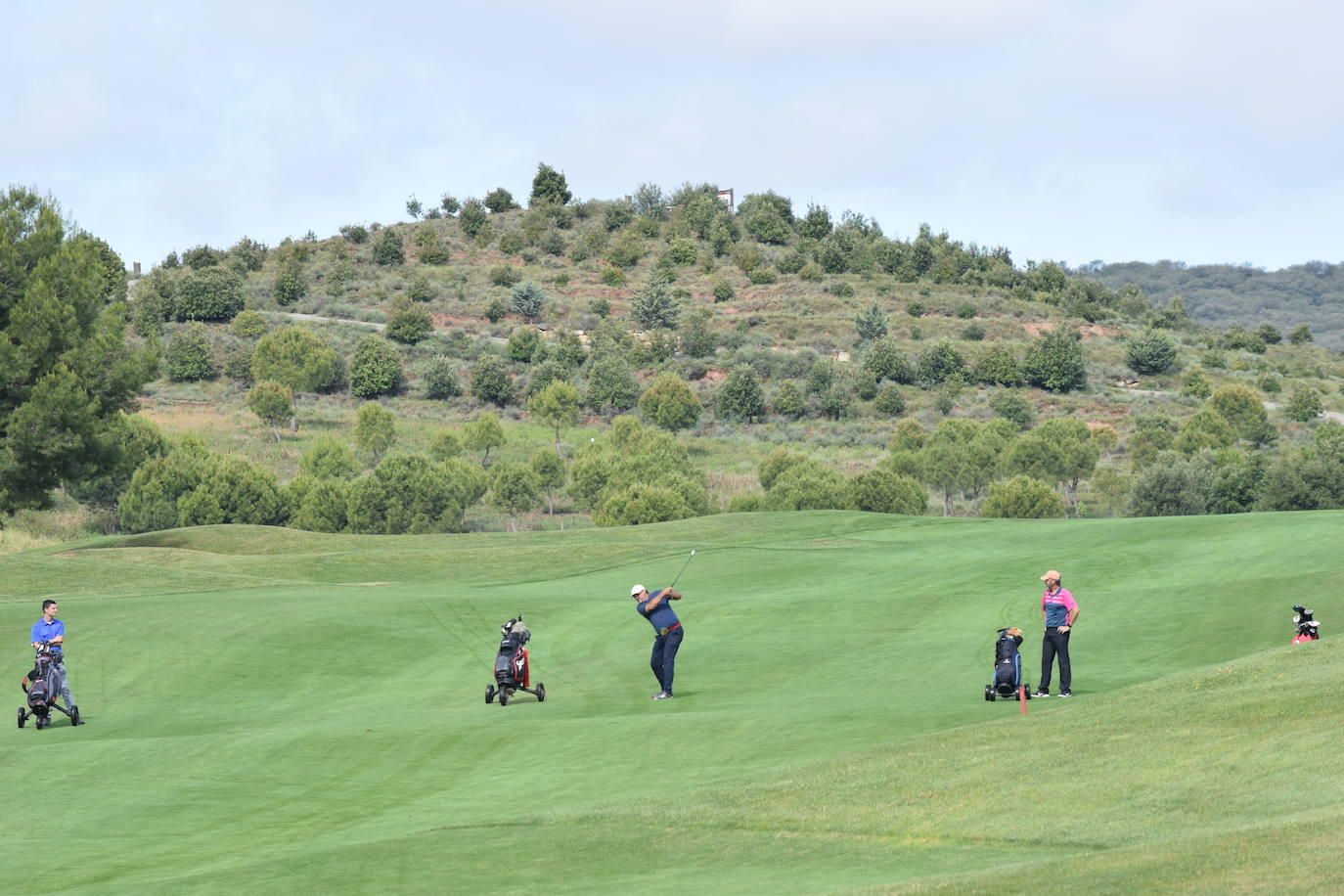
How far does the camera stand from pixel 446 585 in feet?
134

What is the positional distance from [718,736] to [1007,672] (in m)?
4.56

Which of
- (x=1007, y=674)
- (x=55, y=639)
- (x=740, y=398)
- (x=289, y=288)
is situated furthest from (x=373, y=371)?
(x=1007, y=674)

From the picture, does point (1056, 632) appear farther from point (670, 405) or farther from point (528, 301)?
point (528, 301)

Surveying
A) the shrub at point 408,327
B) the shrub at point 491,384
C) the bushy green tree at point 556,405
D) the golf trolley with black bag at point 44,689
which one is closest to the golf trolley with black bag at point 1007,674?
the golf trolley with black bag at point 44,689

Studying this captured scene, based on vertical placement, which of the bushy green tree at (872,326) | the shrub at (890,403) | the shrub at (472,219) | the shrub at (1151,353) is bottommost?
the shrub at (890,403)

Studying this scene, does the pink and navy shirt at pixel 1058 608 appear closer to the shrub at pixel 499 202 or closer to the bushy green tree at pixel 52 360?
the bushy green tree at pixel 52 360

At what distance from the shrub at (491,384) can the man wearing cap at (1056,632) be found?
98.4 m

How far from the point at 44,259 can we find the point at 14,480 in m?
7.48

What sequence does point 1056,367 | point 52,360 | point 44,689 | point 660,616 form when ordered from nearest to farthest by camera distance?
point 44,689
point 660,616
point 52,360
point 1056,367

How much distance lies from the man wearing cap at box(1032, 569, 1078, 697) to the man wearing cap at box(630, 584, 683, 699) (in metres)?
5.88

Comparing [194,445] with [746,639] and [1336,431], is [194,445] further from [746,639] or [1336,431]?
[1336,431]

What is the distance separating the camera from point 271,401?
102 m

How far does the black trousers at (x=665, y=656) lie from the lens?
Answer: 24391 millimetres

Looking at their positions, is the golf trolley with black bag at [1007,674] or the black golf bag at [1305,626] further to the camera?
the black golf bag at [1305,626]
